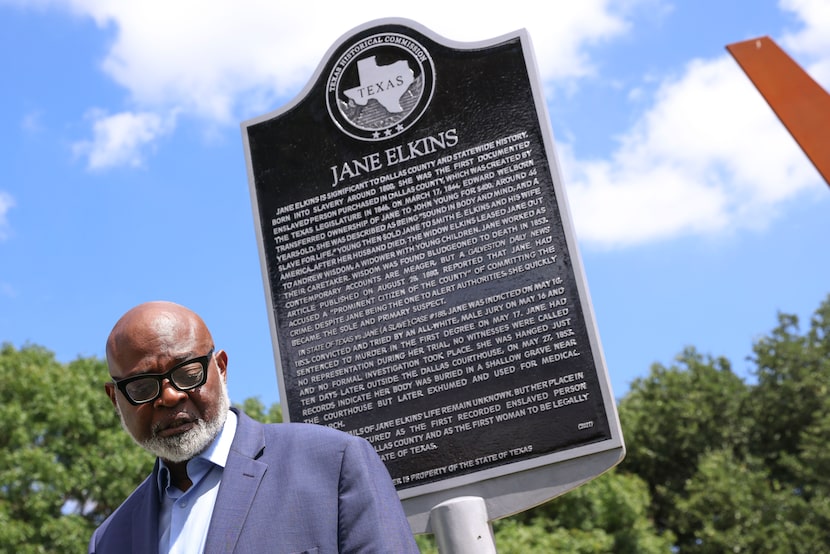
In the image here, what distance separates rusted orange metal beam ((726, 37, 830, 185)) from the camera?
477 cm

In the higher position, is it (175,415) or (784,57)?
(784,57)

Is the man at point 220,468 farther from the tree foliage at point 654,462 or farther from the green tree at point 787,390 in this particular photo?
the green tree at point 787,390

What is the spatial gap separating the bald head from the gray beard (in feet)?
0.81

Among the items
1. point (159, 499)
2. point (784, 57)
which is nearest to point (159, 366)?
point (159, 499)

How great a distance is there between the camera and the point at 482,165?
6.86 meters

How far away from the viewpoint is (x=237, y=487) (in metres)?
3.13

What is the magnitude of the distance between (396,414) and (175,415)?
3.58 metres

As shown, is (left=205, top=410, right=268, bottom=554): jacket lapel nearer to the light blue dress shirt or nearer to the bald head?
the light blue dress shirt

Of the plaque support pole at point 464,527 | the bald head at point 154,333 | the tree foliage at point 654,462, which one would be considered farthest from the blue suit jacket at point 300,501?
the tree foliage at point 654,462

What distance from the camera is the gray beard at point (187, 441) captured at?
10.4ft

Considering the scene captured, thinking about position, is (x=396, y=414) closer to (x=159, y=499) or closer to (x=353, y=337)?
(x=353, y=337)

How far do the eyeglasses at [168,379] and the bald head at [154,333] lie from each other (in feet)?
0.18

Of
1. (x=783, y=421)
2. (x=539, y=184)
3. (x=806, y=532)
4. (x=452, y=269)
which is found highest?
(x=539, y=184)

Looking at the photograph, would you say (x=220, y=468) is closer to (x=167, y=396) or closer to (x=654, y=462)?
(x=167, y=396)
